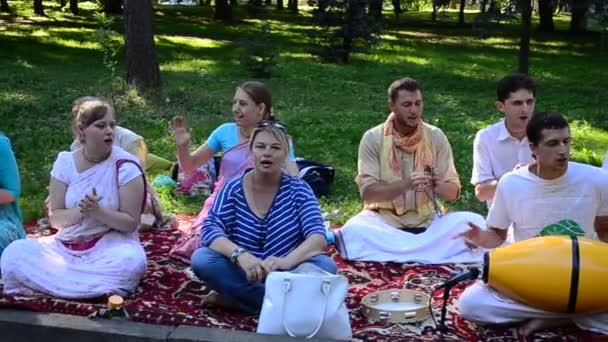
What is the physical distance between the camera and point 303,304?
4293mm

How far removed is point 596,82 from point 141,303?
53.6 ft

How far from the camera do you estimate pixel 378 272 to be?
5.82 m

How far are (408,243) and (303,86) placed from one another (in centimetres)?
1133

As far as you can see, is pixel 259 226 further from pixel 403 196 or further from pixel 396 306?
pixel 403 196

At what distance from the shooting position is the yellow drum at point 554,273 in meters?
4.26

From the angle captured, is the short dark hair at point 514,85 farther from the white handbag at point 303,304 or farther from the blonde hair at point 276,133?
the white handbag at point 303,304

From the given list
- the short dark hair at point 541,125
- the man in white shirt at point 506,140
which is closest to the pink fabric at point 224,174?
the man in white shirt at point 506,140

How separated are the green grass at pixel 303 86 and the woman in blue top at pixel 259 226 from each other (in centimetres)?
271

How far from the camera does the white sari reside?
5.07m

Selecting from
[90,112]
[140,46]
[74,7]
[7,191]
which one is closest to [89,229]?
[7,191]

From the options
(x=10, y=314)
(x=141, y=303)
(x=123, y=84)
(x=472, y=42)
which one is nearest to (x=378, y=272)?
(x=141, y=303)

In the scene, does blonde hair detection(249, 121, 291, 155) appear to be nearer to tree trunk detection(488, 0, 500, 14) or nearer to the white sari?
the white sari

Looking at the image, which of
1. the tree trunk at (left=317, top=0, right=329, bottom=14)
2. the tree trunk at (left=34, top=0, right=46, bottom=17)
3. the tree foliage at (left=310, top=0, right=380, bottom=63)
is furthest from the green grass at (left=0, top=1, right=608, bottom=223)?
the tree trunk at (left=34, top=0, right=46, bottom=17)

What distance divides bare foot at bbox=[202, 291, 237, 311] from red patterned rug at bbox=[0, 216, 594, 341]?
36mm
